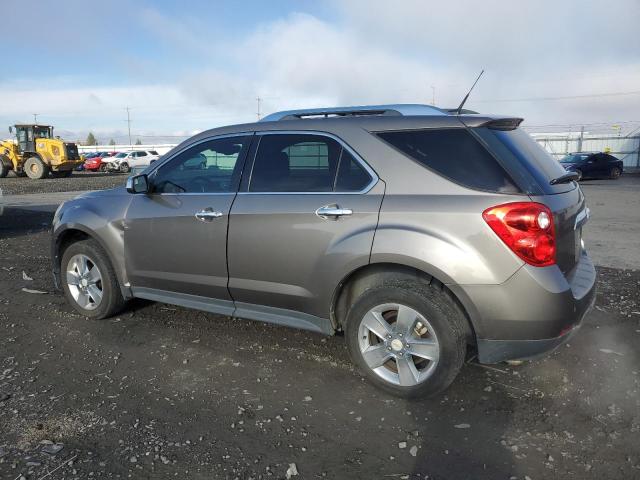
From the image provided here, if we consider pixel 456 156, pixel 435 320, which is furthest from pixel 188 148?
pixel 435 320

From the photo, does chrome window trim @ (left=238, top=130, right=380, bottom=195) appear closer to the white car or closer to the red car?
the white car

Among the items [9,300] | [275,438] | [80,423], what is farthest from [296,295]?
[9,300]

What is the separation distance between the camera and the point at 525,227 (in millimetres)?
2906

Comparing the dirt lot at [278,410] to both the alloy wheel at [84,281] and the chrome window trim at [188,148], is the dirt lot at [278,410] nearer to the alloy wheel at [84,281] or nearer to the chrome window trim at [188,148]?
the alloy wheel at [84,281]

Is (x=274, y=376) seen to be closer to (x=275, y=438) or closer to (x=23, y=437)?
(x=275, y=438)

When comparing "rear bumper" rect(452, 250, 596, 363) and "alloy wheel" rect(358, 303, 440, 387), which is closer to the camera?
"rear bumper" rect(452, 250, 596, 363)

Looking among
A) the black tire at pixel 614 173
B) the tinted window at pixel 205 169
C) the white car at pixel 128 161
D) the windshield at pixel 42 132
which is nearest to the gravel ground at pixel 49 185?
the windshield at pixel 42 132

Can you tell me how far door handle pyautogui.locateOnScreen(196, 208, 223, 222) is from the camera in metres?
3.87

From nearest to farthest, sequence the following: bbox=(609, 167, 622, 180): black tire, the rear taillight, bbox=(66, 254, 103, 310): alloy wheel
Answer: the rear taillight, bbox=(66, 254, 103, 310): alloy wheel, bbox=(609, 167, 622, 180): black tire

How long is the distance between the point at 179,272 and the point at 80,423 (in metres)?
1.41

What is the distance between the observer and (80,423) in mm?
3033

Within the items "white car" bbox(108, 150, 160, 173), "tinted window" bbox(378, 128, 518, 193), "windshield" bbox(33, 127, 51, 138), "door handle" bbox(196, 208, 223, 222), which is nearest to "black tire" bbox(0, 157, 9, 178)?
"windshield" bbox(33, 127, 51, 138)

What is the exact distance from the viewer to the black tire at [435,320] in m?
3.09

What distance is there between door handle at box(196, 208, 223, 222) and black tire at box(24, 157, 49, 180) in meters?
28.1
